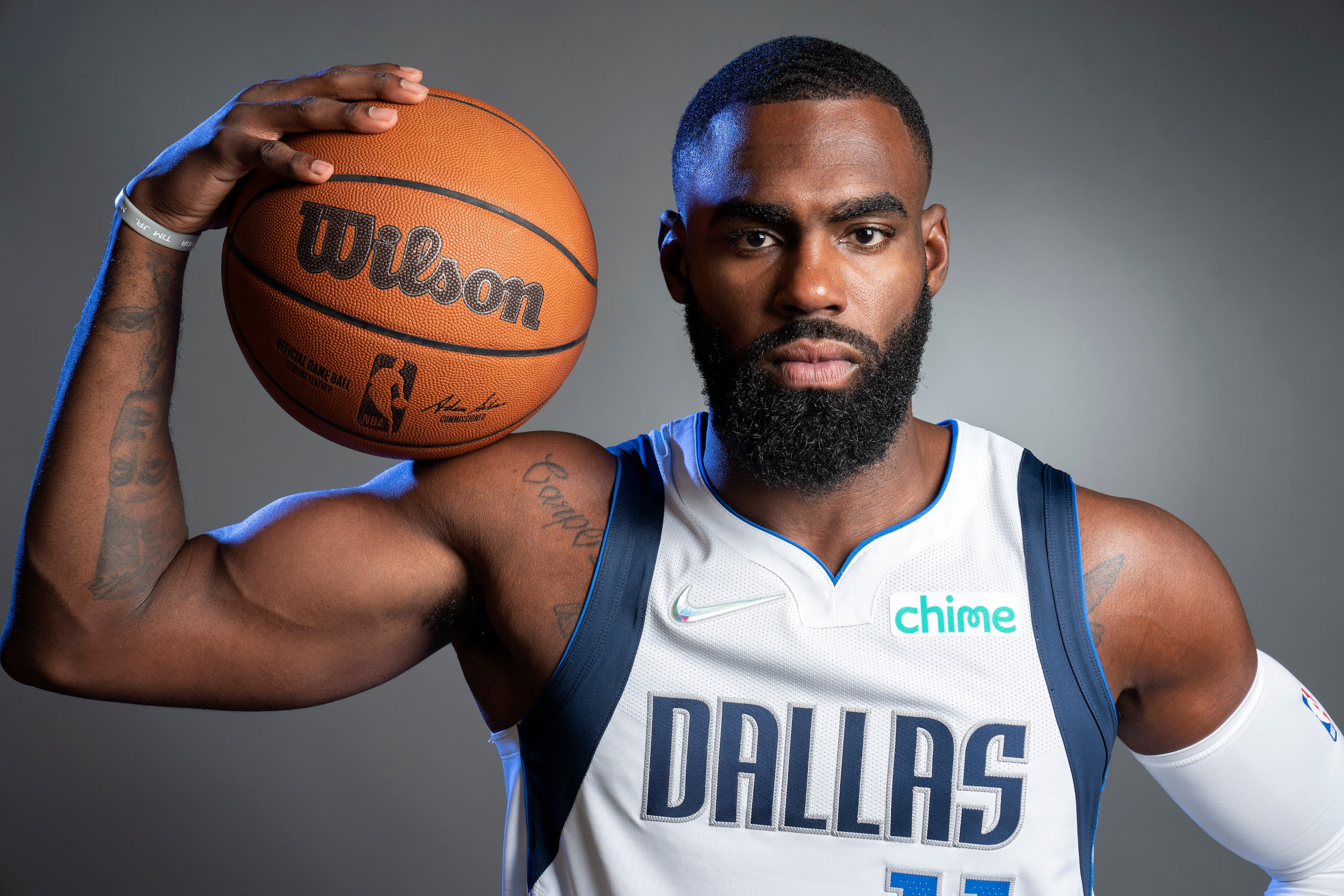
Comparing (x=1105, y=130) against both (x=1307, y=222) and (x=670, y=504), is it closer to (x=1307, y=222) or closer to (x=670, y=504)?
(x=1307, y=222)

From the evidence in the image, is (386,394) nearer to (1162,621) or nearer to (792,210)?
(792,210)

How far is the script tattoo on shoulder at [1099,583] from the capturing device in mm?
1615

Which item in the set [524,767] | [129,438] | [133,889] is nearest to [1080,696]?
[524,767]

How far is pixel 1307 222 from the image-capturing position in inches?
129

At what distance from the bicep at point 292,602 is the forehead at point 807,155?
0.71m

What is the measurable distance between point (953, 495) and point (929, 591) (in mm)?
184

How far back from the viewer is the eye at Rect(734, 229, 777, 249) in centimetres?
158

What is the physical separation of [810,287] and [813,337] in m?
0.08

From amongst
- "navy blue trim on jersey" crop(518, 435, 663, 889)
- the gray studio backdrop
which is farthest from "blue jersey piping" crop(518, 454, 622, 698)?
the gray studio backdrop

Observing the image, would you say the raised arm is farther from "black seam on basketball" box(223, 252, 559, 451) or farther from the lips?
the lips

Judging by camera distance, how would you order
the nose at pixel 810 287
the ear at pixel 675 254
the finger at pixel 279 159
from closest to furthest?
the finger at pixel 279 159
the nose at pixel 810 287
the ear at pixel 675 254

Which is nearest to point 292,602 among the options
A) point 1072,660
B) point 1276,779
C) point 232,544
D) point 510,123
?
point 232,544

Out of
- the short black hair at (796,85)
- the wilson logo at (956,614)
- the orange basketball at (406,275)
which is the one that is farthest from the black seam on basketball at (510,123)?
the wilson logo at (956,614)

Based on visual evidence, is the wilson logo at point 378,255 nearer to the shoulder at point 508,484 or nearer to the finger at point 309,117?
the finger at point 309,117
